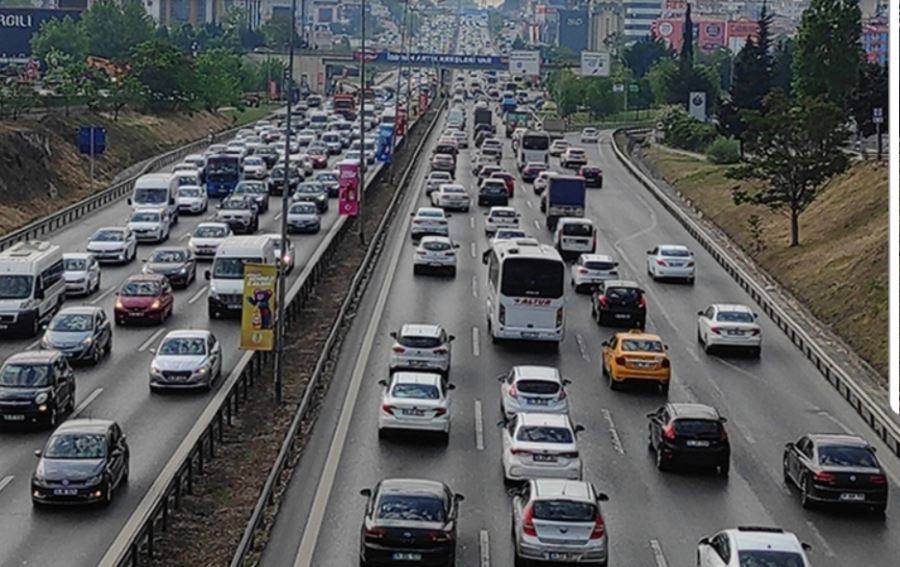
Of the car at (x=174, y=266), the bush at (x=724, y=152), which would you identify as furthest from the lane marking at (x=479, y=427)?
the bush at (x=724, y=152)

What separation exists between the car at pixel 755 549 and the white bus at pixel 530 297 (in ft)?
67.9

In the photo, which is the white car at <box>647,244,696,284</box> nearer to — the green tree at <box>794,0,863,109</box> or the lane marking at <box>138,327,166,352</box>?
the lane marking at <box>138,327,166,352</box>

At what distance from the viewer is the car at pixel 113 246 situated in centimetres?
5909

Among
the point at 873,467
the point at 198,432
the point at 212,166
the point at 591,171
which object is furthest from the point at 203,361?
the point at 591,171

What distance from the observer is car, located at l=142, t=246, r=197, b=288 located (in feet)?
177

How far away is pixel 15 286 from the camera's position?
45.6 m

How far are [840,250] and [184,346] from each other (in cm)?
3061

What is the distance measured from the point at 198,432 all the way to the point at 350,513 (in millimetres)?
6418

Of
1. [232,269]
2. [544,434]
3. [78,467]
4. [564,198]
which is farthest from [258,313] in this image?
[564,198]

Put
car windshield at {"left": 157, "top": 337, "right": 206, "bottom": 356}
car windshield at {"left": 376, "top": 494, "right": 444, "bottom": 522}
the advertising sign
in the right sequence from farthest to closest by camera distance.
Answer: car windshield at {"left": 157, "top": 337, "right": 206, "bottom": 356}, the advertising sign, car windshield at {"left": 376, "top": 494, "right": 444, "bottom": 522}

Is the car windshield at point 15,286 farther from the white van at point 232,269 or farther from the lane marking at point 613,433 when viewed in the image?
the lane marking at point 613,433

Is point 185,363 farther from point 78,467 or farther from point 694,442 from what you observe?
point 694,442

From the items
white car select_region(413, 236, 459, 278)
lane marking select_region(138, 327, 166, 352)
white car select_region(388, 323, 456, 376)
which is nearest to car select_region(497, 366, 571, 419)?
white car select_region(388, 323, 456, 376)

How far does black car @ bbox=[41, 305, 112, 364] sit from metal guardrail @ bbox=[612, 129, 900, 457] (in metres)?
19.4
